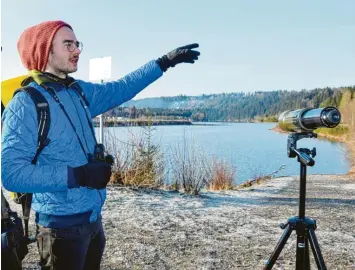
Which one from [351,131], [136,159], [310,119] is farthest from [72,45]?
[351,131]

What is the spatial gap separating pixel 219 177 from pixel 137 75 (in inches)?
245

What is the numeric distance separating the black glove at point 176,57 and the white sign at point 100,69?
390 centimetres

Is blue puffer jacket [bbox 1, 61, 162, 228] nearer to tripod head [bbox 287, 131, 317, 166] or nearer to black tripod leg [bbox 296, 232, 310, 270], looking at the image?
tripod head [bbox 287, 131, 317, 166]

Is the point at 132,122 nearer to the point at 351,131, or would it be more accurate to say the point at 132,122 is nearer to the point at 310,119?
the point at 310,119

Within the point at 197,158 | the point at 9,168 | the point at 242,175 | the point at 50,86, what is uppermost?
the point at 50,86

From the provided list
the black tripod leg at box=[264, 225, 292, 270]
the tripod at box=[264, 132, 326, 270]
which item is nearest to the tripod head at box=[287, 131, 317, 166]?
the tripod at box=[264, 132, 326, 270]

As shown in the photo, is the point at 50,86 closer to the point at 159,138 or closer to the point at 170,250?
the point at 170,250

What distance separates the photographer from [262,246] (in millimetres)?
3580

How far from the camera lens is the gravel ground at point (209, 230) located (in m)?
3.21

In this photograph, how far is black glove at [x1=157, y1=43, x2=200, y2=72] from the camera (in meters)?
1.90

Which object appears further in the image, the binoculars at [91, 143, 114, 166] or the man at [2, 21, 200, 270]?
the binoculars at [91, 143, 114, 166]

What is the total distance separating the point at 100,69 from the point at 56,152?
457 cm

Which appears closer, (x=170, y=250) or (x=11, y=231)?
(x=11, y=231)

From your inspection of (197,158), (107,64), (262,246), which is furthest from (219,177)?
(262,246)
